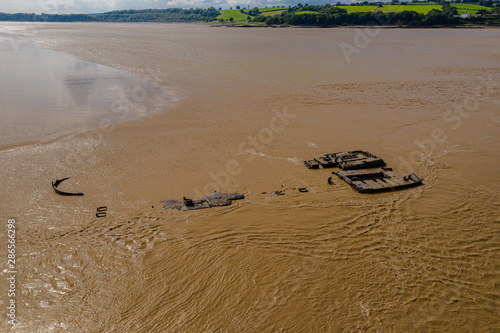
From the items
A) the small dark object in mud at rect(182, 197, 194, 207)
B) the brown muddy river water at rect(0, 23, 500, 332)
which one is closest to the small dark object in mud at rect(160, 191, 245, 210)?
the small dark object in mud at rect(182, 197, 194, 207)

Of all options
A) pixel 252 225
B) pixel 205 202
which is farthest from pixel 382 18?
pixel 252 225

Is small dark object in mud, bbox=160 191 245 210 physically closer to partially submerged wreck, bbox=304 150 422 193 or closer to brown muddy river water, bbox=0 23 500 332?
brown muddy river water, bbox=0 23 500 332

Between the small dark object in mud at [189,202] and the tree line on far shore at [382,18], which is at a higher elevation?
the tree line on far shore at [382,18]

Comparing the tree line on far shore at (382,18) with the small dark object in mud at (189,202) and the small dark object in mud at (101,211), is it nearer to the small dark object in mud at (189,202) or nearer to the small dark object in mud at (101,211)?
the small dark object in mud at (189,202)

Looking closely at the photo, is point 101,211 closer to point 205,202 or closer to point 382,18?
point 205,202

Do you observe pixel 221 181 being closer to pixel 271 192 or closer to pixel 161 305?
pixel 271 192

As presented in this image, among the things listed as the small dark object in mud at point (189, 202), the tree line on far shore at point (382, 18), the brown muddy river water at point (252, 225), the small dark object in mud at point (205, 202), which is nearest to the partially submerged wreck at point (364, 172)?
the brown muddy river water at point (252, 225)
